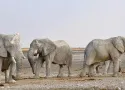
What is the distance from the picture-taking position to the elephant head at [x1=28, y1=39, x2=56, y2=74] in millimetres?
19859

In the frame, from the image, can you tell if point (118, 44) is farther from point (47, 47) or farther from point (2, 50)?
point (2, 50)

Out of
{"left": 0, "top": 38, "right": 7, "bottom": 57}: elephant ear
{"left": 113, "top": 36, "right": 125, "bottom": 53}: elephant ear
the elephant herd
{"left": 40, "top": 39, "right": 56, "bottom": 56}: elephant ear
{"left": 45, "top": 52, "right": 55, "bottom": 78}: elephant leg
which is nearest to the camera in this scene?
{"left": 0, "top": 38, "right": 7, "bottom": 57}: elephant ear

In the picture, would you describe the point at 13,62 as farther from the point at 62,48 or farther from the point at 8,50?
the point at 62,48

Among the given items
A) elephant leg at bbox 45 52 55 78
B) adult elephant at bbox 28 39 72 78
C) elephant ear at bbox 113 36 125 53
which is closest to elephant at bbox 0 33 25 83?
adult elephant at bbox 28 39 72 78

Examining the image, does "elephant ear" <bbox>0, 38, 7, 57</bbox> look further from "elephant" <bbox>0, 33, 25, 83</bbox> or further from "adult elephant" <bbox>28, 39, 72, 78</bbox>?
"adult elephant" <bbox>28, 39, 72, 78</bbox>

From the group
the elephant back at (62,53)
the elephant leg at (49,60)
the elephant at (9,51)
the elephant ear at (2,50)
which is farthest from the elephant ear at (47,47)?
the elephant ear at (2,50)

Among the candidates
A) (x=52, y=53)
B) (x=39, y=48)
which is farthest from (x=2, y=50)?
(x=52, y=53)

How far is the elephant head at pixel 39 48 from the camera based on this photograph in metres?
19.9

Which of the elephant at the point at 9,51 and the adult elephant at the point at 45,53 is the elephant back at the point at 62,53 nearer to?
the adult elephant at the point at 45,53

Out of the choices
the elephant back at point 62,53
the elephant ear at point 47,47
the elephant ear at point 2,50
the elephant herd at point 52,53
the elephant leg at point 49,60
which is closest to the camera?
the elephant ear at point 2,50

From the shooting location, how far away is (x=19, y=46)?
1628 cm

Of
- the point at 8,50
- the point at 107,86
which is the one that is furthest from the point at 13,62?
the point at 107,86

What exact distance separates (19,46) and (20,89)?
3.45m

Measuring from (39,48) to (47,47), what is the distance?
1.25 ft
